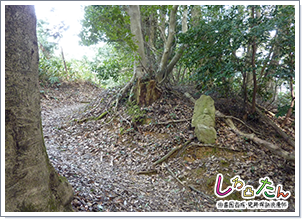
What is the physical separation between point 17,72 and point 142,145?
3599mm

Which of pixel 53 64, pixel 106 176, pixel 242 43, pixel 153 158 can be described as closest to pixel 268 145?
pixel 242 43

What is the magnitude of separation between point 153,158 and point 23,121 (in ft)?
10.4

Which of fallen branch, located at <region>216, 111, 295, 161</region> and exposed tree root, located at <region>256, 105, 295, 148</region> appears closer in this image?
fallen branch, located at <region>216, 111, 295, 161</region>

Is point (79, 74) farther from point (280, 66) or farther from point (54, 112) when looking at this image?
point (280, 66)

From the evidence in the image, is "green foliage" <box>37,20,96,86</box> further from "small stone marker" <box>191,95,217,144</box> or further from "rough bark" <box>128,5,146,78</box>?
"small stone marker" <box>191,95,217,144</box>

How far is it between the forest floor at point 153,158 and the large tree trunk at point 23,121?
0.76m

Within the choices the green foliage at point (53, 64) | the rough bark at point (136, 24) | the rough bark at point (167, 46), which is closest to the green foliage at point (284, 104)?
the rough bark at point (167, 46)

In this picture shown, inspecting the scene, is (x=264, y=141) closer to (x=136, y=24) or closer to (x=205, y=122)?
(x=205, y=122)

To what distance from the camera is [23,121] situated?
1.57 m

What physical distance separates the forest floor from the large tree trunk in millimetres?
764

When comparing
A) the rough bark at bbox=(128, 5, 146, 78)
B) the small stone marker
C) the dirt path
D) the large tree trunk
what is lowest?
the dirt path

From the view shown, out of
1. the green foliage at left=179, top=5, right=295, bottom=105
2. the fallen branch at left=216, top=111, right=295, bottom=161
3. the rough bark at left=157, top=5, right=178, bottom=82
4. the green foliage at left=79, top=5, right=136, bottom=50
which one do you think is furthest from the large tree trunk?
the rough bark at left=157, top=5, right=178, bottom=82

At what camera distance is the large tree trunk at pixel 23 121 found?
1506mm

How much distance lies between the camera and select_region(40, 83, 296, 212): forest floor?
296 cm
